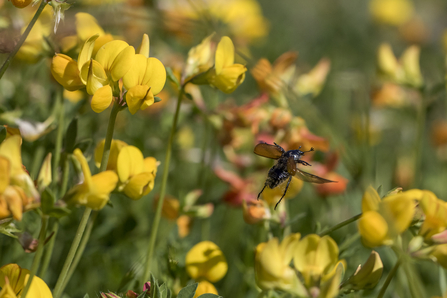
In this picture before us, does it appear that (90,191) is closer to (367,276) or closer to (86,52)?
(86,52)

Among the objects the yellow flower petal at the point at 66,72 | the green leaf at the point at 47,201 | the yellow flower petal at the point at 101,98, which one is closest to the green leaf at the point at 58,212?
the green leaf at the point at 47,201

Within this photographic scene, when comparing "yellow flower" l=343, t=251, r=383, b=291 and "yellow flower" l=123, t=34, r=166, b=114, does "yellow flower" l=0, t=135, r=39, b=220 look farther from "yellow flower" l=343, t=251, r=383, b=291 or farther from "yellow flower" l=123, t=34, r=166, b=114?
"yellow flower" l=343, t=251, r=383, b=291

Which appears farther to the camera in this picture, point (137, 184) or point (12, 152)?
point (137, 184)

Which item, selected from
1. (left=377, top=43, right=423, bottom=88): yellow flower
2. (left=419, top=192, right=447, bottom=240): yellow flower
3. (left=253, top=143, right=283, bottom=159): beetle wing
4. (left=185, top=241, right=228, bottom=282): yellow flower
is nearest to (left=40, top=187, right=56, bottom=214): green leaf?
(left=185, top=241, right=228, bottom=282): yellow flower

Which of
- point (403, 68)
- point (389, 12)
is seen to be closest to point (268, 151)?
point (403, 68)

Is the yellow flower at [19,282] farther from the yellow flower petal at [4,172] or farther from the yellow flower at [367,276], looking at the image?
the yellow flower at [367,276]

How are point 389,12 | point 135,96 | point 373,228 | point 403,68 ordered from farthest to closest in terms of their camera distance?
point 389,12 < point 403,68 < point 135,96 < point 373,228
